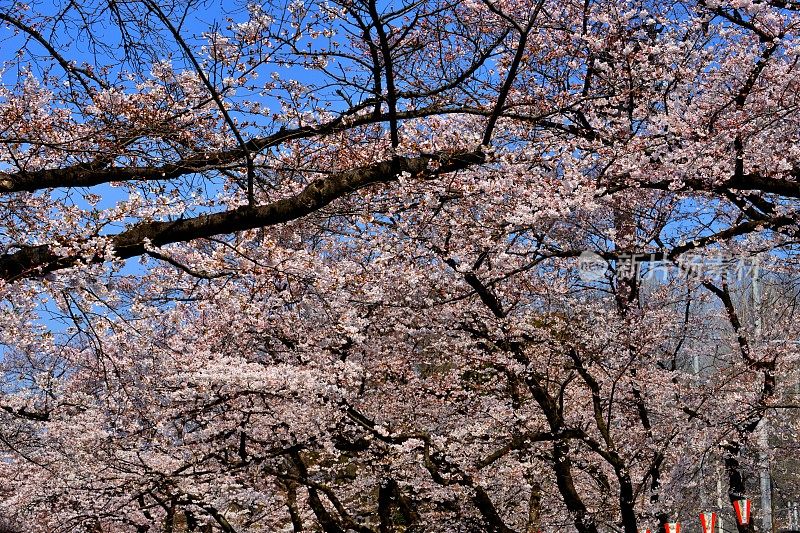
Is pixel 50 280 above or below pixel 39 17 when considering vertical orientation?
below

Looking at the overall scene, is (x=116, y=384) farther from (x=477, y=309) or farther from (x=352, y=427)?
(x=477, y=309)

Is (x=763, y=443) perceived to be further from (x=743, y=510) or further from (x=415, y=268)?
(x=415, y=268)

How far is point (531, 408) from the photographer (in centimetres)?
1052

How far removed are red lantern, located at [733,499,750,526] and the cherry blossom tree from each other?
27.3 inches

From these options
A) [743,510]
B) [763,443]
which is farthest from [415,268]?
[763,443]

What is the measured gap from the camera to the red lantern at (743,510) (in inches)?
411

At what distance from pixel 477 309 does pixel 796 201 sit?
13.0ft

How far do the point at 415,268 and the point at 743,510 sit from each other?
21.3 feet

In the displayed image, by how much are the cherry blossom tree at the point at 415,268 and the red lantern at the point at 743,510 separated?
2.27 feet

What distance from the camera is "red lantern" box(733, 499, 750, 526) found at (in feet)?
34.2

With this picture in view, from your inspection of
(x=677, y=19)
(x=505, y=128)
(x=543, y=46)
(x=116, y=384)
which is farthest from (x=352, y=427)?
(x=677, y=19)

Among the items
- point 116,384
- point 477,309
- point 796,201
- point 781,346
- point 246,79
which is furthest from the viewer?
A: point 116,384

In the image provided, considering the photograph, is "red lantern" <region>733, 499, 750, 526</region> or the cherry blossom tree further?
"red lantern" <region>733, 499, 750, 526</region>

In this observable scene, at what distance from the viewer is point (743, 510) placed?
10539 mm
